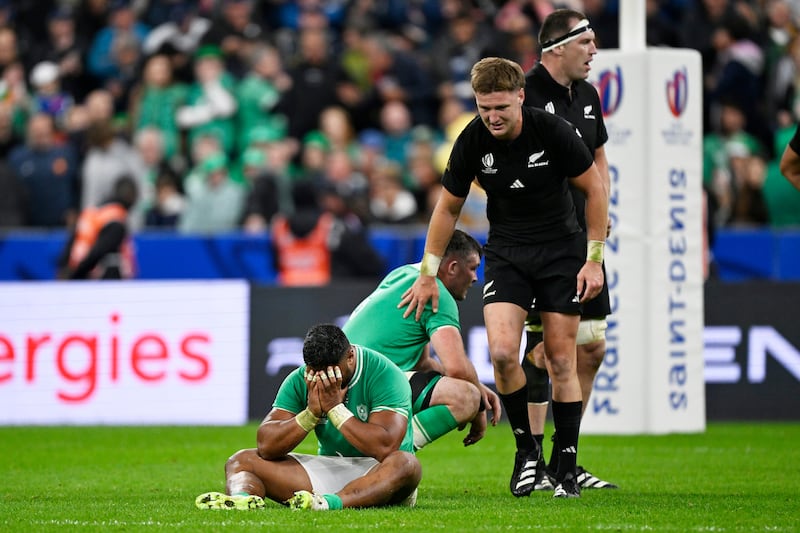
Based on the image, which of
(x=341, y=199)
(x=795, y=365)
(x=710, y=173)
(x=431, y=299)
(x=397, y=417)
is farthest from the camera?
(x=710, y=173)

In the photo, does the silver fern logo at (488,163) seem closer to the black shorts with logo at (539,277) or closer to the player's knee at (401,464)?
the black shorts with logo at (539,277)

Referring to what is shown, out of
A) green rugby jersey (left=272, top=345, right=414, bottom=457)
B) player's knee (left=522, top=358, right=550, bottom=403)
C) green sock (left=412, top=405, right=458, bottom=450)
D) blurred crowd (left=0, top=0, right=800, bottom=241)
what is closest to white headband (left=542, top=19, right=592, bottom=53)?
player's knee (left=522, top=358, right=550, bottom=403)

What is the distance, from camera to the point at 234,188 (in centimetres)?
1727

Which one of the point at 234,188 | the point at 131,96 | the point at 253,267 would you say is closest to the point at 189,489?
the point at 253,267

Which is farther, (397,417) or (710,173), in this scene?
(710,173)

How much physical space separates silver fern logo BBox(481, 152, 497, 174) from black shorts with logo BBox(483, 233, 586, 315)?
0.50 meters

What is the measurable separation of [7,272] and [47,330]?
1925 mm

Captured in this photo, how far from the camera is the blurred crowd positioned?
1714 cm

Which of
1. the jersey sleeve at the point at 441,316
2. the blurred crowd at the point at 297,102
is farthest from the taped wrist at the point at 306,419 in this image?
the blurred crowd at the point at 297,102

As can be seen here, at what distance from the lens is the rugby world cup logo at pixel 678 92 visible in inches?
503

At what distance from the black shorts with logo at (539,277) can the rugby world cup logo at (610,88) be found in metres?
4.26

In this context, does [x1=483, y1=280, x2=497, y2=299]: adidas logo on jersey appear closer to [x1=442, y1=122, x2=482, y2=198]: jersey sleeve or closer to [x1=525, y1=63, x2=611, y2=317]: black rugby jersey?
[x1=442, y1=122, x2=482, y2=198]: jersey sleeve

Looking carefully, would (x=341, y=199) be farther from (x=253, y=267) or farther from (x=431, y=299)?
(x=431, y=299)

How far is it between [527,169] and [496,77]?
0.61m
